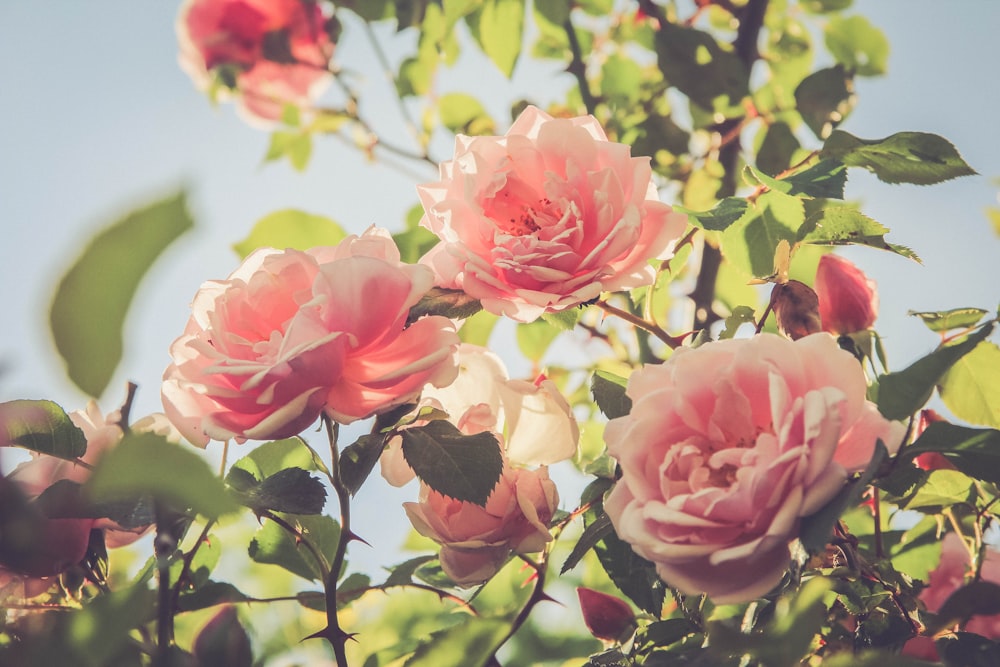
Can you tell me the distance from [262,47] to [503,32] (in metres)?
0.36

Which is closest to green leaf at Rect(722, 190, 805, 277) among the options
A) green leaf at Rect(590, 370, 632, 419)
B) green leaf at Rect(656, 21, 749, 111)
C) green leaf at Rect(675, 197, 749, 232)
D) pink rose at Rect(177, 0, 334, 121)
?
green leaf at Rect(675, 197, 749, 232)

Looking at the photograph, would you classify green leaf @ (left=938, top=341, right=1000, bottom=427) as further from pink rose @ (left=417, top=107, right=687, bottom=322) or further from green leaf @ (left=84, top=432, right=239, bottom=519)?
green leaf @ (left=84, top=432, right=239, bottom=519)

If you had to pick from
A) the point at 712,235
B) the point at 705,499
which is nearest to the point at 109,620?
the point at 705,499

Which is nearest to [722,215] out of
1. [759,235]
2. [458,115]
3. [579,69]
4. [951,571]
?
[759,235]

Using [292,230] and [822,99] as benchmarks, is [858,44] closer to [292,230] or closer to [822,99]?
[822,99]

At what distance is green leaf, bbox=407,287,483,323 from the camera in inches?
17.8

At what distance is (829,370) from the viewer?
0.36 m

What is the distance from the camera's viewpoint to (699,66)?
0.84 meters

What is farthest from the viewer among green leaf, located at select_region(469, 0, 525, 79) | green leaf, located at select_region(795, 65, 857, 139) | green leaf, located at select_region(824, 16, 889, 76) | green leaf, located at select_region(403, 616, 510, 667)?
green leaf, located at select_region(824, 16, 889, 76)

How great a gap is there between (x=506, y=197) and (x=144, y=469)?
334 millimetres

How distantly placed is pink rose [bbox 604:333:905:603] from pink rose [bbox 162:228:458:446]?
0.35 feet

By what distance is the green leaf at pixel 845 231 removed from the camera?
0.46 metres

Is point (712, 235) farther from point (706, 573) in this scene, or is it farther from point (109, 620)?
point (109, 620)

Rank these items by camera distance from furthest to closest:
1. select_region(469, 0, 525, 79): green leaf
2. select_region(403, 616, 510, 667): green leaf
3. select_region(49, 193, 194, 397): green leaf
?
1. select_region(469, 0, 525, 79): green leaf
2. select_region(403, 616, 510, 667): green leaf
3. select_region(49, 193, 194, 397): green leaf
